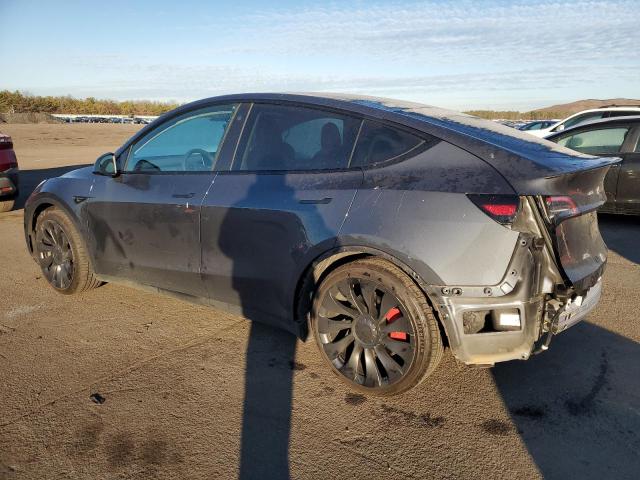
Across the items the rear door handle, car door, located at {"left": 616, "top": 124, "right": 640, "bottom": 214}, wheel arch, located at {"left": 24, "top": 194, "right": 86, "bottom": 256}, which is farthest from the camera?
car door, located at {"left": 616, "top": 124, "right": 640, "bottom": 214}

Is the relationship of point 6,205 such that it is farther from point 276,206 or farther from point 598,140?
point 598,140

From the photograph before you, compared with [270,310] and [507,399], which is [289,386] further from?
[507,399]

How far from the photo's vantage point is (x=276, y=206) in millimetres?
3172

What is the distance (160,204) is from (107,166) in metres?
0.76

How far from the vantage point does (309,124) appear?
10.8 ft

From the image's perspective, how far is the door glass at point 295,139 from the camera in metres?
3.11

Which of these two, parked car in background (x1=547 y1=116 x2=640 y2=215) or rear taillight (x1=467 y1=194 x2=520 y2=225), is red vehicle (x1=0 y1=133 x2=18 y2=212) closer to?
rear taillight (x1=467 y1=194 x2=520 y2=225)

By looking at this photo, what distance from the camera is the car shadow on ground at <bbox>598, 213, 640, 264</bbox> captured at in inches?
242

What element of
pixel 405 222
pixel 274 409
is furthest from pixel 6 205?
A: pixel 405 222

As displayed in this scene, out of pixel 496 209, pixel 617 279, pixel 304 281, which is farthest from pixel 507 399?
pixel 617 279

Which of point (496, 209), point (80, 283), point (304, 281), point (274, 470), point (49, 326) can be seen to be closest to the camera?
point (274, 470)

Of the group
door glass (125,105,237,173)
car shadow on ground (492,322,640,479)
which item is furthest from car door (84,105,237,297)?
car shadow on ground (492,322,640,479)

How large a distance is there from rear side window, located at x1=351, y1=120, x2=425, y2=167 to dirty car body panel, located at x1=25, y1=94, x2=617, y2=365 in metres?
0.01

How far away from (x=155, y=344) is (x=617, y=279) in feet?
14.3
